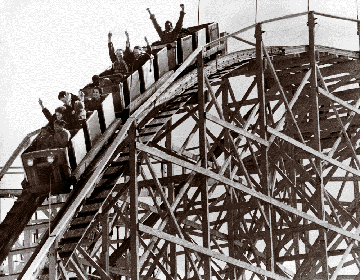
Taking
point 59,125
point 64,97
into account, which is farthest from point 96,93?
point 59,125

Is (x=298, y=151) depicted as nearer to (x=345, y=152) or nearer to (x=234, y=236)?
(x=345, y=152)

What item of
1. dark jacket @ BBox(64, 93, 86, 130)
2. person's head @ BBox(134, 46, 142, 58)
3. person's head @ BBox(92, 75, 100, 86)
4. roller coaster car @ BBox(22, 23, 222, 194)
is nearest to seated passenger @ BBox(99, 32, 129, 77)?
person's head @ BBox(134, 46, 142, 58)

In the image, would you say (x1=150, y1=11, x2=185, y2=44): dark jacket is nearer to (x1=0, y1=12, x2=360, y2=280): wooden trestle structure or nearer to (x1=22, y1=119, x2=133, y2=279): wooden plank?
(x1=0, y1=12, x2=360, y2=280): wooden trestle structure

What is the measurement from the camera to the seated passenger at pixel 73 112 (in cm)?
1488

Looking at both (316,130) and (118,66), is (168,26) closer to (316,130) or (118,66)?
(118,66)

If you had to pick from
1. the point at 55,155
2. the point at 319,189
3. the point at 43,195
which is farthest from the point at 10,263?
the point at 319,189

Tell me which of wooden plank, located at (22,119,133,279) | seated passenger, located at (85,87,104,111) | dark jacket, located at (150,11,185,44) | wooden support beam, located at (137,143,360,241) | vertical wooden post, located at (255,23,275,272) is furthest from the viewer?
dark jacket, located at (150,11,185,44)

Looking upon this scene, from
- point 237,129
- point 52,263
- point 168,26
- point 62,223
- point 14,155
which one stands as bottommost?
point 14,155

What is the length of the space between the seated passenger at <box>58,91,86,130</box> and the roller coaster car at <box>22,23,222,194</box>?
166 millimetres

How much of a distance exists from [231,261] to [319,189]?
2.81 m

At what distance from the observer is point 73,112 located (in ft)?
49.2

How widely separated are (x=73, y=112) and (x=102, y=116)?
627 millimetres

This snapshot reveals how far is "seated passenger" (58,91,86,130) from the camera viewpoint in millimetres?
14883

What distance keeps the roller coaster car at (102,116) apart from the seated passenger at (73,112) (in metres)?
0.17
